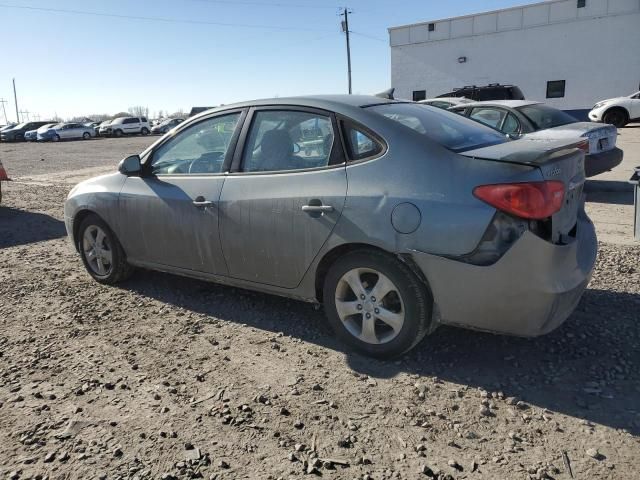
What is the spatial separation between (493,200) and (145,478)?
222 centimetres

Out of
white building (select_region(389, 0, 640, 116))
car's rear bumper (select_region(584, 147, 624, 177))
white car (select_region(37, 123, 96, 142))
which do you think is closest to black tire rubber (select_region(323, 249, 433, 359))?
car's rear bumper (select_region(584, 147, 624, 177))

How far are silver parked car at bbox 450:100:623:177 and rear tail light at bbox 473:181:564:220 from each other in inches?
209

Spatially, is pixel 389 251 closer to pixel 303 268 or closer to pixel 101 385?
pixel 303 268

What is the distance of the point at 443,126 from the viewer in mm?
3584

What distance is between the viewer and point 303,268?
141 inches

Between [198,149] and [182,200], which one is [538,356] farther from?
[198,149]

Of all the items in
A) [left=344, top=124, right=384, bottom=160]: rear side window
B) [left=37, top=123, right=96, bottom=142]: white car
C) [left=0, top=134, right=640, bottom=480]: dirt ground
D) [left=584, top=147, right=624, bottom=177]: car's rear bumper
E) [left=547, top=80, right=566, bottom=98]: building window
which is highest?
[left=547, top=80, right=566, bottom=98]: building window

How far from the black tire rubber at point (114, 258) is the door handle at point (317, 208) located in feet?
7.20

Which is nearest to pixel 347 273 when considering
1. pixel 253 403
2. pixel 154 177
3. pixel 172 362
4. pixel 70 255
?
pixel 253 403

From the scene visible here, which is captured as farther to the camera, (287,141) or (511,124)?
(511,124)

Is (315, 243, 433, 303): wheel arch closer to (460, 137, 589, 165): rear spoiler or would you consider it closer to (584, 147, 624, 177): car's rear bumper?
(460, 137, 589, 165): rear spoiler

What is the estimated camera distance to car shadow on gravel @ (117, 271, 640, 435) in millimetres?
2928

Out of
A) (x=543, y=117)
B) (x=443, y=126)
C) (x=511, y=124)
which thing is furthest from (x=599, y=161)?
(x=443, y=126)

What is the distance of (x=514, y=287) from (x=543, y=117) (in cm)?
679
